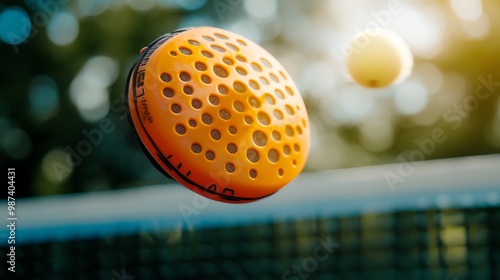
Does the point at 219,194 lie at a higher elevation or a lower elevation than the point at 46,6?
lower

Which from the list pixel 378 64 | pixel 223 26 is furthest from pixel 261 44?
pixel 378 64

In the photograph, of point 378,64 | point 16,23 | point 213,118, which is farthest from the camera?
point 16,23

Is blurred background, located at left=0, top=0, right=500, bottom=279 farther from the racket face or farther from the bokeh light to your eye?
the racket face

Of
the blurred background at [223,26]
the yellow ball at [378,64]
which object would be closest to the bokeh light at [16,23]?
the blurred background at [223,26]

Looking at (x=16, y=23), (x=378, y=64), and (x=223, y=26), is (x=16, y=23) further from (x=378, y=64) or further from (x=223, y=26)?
(x=378, y=64)

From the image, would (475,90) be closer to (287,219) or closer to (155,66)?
(287,219)

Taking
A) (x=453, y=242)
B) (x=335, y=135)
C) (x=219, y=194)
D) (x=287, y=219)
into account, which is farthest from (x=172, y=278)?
(x=335, y=135)
